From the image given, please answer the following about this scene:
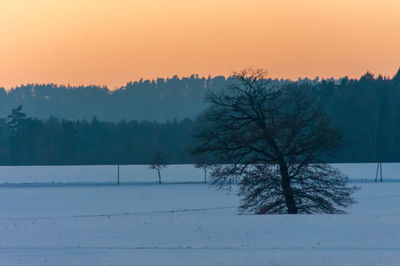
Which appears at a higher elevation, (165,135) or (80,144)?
(165,135)

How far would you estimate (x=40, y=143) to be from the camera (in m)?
138

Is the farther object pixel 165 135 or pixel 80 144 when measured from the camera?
pixel 165 135

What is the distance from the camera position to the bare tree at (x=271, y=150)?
28.8 meters

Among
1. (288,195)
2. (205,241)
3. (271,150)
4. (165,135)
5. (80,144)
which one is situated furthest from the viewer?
(165,135)

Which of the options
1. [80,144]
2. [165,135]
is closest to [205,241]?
[80,144]

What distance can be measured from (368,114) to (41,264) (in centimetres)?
10398

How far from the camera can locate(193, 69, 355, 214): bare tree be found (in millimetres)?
28797

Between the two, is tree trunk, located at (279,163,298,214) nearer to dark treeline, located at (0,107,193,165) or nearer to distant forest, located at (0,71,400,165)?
distant forest, located at (0,71,400,165)

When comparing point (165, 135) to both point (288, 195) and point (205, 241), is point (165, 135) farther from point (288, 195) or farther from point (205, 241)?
point (205, 241)

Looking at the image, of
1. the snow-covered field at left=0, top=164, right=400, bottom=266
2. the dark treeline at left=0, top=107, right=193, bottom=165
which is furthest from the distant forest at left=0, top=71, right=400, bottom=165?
the snow-covered field at left=0, top=164, right=400, bottom=266

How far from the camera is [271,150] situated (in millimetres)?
29422

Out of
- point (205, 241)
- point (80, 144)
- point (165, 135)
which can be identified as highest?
point (165, 135)

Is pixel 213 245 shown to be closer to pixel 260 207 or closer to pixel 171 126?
pixel 260 207

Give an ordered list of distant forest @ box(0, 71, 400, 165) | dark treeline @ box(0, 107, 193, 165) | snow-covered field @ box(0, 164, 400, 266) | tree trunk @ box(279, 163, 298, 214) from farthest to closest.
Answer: dark treeline @ box(0, 107, 193, 165) → distant forest @ box(0, 71, 400, 165) → tree trunk @ box(279, 163, 298, 214) → snow-covered field @ box(0, 164, 400, 266)
